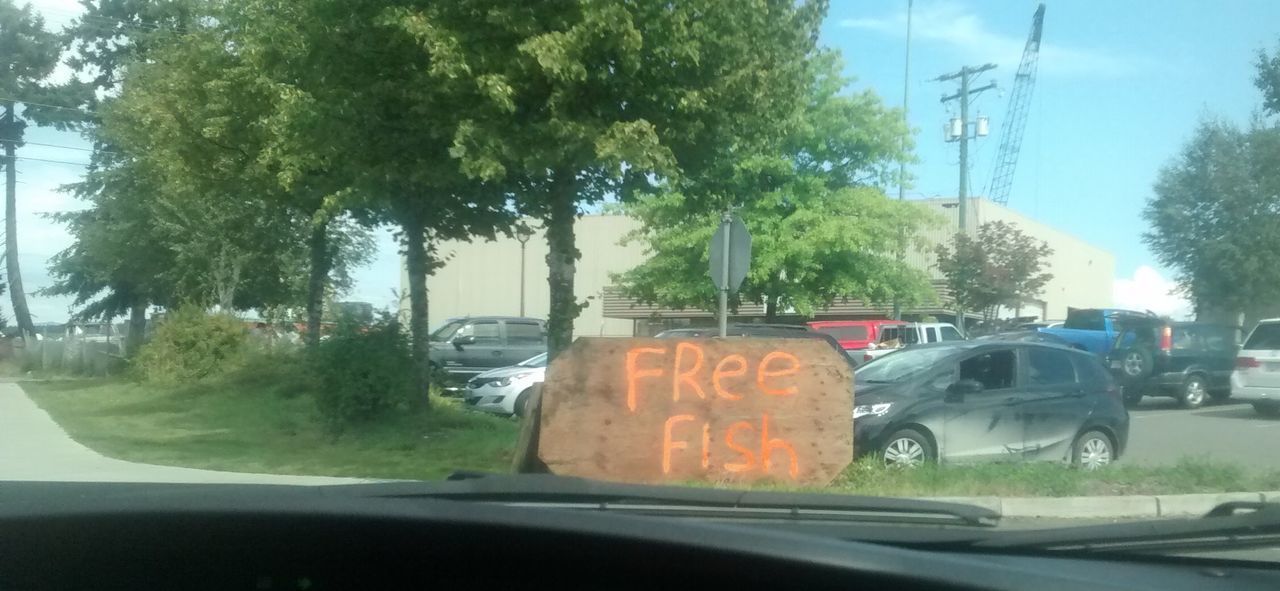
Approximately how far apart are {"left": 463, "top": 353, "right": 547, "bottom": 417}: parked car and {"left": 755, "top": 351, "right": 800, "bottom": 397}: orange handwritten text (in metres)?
7.97

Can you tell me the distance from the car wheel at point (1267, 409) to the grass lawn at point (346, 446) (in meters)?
9.43

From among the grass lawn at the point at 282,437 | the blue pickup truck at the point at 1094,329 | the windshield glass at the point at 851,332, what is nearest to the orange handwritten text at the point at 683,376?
the grass lawn at the point at 282,437

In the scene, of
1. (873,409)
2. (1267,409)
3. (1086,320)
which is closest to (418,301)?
(873,409)

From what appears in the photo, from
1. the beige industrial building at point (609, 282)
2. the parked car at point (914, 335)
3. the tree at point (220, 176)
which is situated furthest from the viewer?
the beige industrial building at point (609, 282)

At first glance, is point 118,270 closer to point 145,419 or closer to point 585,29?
point 145,419

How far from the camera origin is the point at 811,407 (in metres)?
9.77

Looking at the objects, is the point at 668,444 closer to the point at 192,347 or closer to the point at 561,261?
the point at 561,261

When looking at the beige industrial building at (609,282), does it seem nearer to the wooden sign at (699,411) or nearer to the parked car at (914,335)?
the parked car at (914,335)

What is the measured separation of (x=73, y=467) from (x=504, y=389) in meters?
7.11

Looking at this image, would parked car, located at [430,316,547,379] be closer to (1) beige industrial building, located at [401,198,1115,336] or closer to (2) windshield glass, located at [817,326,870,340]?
(2) windshield glass, located at [817,326,870,340]

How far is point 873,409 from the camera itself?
10.5 meters

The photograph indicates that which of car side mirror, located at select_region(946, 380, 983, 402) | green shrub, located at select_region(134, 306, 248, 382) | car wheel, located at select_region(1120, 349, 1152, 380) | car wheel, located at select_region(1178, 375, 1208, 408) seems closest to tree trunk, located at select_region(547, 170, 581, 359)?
car side mirror, located at select_region(946, 380, 983, 402)

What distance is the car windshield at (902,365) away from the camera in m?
11.0

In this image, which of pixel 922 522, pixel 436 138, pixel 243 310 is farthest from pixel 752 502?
pixel 243 310
